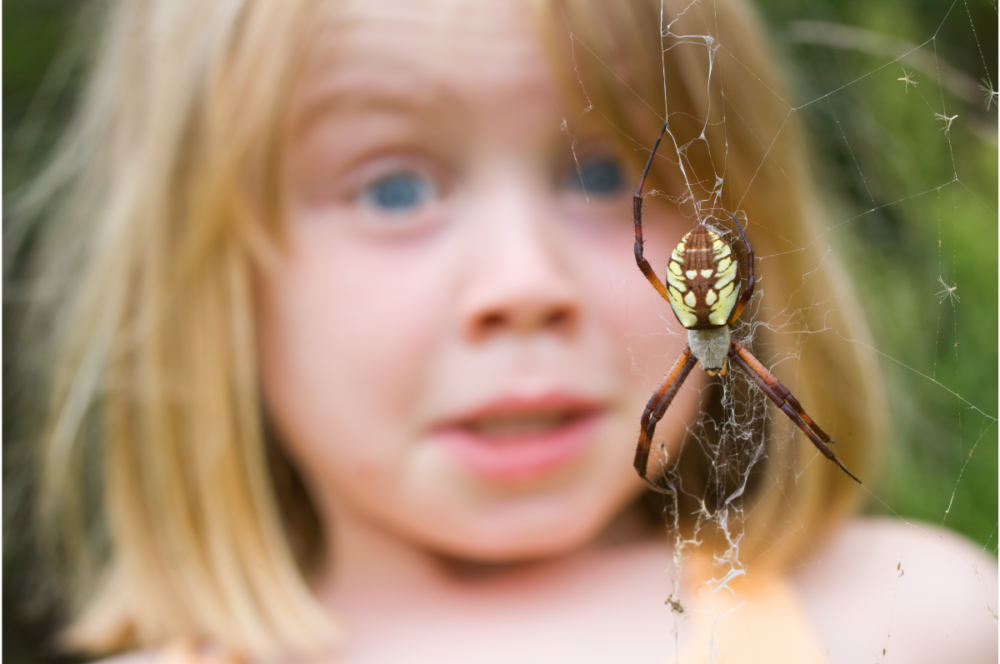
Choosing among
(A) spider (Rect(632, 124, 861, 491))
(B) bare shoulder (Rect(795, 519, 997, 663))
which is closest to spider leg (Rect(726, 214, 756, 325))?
(A) spider (Rect(632, 124, 861, 491))

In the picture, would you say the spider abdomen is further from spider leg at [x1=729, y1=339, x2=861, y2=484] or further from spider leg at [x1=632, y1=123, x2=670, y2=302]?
spider leg at [x1=729, y1=339, x2=861, y2=484]

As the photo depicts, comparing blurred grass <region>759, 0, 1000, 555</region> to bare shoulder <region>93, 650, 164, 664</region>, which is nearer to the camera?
bare shoulder <region>93, 650, 164, 664</region>

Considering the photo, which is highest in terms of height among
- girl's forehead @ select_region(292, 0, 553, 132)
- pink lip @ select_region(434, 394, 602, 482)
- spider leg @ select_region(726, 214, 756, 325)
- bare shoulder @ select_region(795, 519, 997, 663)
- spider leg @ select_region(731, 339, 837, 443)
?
girl's forehead @ select_region(292, 0, 553, 132)

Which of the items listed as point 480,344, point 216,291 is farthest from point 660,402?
point 216,291

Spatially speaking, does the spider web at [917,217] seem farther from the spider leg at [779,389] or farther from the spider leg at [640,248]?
the spider leg at [640,248]

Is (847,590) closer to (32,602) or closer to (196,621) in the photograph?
(196,621)

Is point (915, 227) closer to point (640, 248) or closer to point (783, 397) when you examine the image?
point (783, 397)
